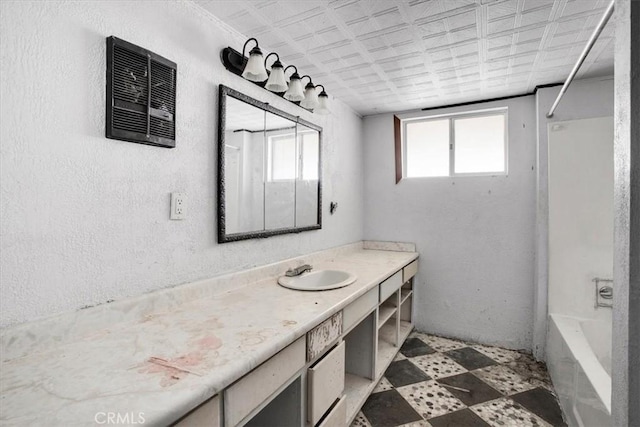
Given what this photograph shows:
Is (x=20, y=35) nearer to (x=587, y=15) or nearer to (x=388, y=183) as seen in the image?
(x=587, y=15)

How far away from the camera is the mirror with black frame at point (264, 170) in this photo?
1.58 metres

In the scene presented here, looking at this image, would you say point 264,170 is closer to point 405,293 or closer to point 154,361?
point 154,361

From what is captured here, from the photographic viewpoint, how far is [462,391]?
6.67ft

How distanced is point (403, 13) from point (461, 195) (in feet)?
5.85

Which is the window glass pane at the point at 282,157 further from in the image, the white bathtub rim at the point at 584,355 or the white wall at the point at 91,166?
the white bathtub rim at the point at 584,355

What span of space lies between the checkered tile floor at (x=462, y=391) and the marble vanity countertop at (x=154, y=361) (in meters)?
1.01

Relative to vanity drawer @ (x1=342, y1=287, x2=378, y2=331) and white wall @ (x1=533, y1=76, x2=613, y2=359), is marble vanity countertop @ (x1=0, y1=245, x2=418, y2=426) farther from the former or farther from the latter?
white wall @ (x1=533, y1=76, x2=613, y2=359)

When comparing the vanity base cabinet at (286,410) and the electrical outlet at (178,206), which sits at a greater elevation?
the electrical outlet at (178,206)

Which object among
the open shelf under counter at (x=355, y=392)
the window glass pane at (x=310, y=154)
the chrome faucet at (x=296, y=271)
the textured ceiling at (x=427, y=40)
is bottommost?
the open shelf under counter at (x=355, y=392)

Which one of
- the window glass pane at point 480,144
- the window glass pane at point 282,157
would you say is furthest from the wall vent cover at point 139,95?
the window glass pane at point 480,144

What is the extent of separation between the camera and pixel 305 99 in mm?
1845

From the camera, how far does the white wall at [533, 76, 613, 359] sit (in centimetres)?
224

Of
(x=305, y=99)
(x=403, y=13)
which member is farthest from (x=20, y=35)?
(x=403, y=13)

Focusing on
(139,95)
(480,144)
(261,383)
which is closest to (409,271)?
(480,144)
